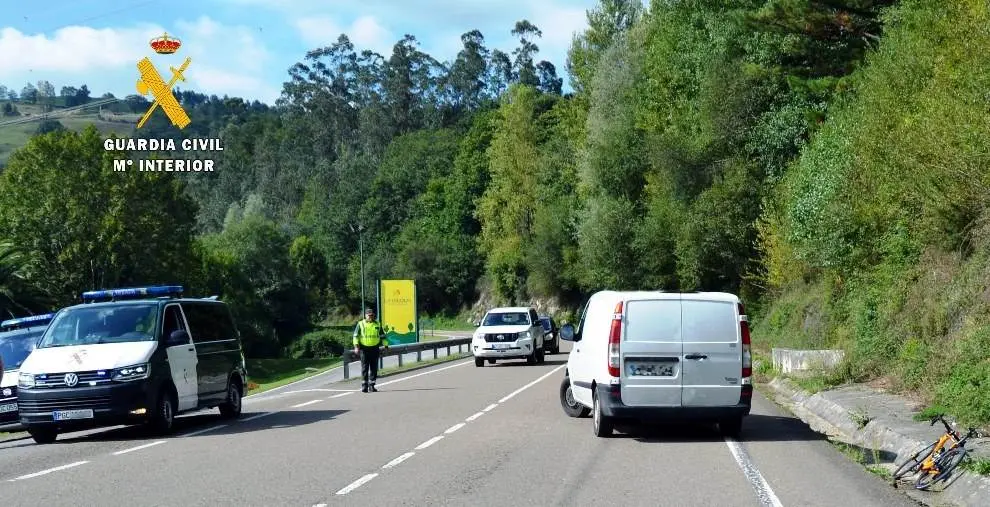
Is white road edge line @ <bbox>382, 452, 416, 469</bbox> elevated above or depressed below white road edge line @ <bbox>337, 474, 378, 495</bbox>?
below

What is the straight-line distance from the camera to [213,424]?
17.9 m

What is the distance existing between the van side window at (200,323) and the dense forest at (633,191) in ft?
38.6

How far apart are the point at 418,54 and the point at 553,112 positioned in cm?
5506

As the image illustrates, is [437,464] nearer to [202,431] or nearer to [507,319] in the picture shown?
[202,431]

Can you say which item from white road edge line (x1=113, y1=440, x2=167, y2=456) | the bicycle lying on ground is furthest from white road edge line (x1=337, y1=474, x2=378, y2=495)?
the bicycle lying on ground

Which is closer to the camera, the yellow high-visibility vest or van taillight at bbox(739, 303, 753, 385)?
van taillight at bbox(739, 303, 753, 385)

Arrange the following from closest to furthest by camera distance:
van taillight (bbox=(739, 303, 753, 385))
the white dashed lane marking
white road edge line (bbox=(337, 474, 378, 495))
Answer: white road edge line (bbox=(337, 474, 378, 495)) → the white dashed lane marking → van taillight (bbox=(739, 303, 753, 385))

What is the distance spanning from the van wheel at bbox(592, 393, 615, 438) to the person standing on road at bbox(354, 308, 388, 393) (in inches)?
428

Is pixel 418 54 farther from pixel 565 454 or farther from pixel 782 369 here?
pixel 565 454

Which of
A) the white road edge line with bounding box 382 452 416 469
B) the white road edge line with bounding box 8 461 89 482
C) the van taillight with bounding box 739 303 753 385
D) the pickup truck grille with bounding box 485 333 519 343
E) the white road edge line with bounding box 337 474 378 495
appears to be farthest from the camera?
the pickup truck grille with bounding box 485 333 519 343

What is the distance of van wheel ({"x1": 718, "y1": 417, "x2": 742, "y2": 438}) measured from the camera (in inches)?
574

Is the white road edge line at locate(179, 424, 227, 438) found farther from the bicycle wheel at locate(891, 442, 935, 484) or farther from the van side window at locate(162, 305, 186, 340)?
the bicycle wheel at locate(891, 442, 935, 484)

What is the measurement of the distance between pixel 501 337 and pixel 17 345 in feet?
61.2

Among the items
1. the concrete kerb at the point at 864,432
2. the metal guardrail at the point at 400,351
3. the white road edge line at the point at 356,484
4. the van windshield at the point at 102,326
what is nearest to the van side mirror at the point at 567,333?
the concrete kerb at the point at 864,432
